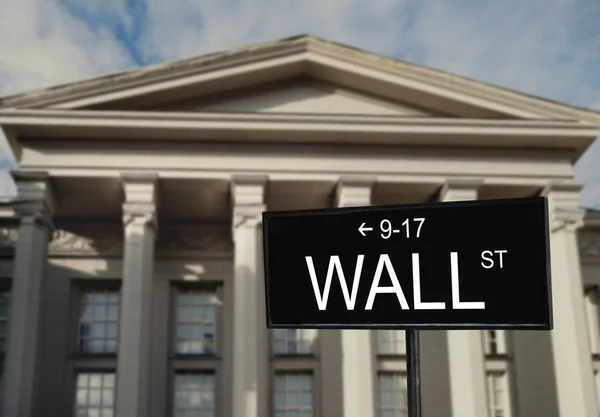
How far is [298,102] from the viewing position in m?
24.1

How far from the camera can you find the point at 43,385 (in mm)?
25641

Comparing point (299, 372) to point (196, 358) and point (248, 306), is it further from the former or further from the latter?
point (248, 306)

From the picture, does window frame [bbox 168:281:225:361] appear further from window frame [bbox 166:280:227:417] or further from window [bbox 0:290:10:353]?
window [bbox 0:290:10:353]

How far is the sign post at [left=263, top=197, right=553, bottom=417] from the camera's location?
3203 mm

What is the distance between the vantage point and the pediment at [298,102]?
23859 mm

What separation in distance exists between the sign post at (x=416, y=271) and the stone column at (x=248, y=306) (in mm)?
18278

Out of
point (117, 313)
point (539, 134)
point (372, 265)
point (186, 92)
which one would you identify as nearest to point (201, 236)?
point (117, 313)

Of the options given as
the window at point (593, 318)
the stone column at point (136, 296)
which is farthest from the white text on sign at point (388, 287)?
the window at point (593, 318)

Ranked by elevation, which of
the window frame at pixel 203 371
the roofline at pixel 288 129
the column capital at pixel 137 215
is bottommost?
the window frame at pixel 203 371

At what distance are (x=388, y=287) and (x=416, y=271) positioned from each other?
136mm

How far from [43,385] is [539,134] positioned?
690 inches

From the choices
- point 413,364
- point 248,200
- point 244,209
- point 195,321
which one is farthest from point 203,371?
point 413,364

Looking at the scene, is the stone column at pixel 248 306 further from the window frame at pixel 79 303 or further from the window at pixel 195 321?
the window frame at pixel 79 303

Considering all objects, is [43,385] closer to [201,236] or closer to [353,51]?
[201,236]
